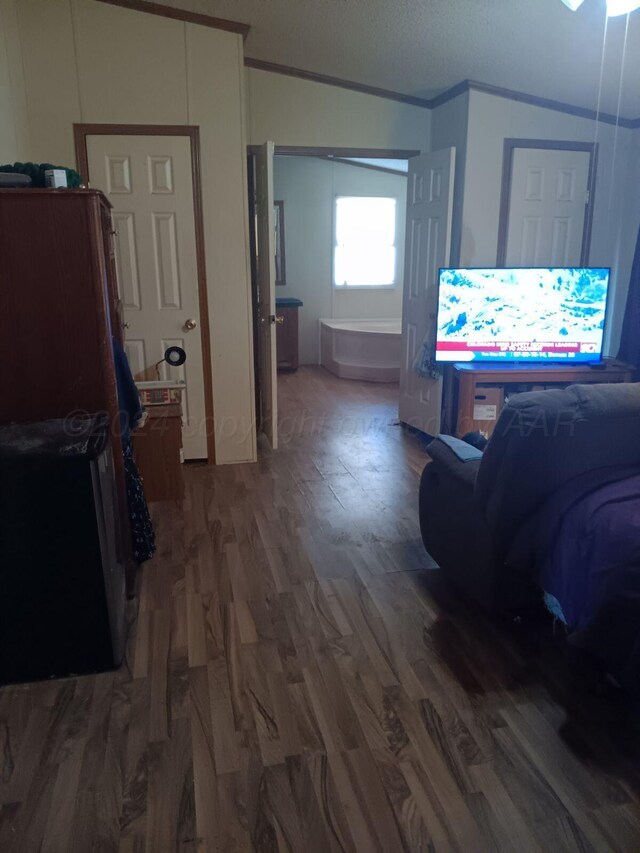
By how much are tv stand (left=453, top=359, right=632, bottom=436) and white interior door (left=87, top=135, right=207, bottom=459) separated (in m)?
1.69

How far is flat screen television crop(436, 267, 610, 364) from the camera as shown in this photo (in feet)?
13.3

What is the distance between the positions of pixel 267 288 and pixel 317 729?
2.89 m

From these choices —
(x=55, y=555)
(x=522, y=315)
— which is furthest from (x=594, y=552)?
(x=522, y=315)

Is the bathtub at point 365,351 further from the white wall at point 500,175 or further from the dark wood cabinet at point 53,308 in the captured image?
the dark wood cabinet at point 53,308

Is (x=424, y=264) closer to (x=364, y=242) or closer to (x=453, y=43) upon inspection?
(x=453, y=43)

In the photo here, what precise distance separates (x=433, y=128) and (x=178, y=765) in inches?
169

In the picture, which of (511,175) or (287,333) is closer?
(511,175)

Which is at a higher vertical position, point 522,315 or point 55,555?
point 522,315

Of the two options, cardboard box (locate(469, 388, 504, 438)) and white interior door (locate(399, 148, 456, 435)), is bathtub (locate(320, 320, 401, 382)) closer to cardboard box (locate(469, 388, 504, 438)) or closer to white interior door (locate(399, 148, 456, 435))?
white interior door (locate(399, 148, 456, 435))

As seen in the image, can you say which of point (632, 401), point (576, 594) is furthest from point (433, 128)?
point (576, 594)

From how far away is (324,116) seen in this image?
14.0 feet

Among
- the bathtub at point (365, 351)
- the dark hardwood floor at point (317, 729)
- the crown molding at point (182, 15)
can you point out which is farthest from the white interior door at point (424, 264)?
the dark hardwood floor at point (317, 729)

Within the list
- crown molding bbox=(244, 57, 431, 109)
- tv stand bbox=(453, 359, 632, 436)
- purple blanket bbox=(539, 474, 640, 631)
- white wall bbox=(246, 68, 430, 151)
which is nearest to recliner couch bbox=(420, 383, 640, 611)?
purple blanket bbox=(539, 474, 640, 631)

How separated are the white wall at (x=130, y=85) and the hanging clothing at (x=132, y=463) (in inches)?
55.9
